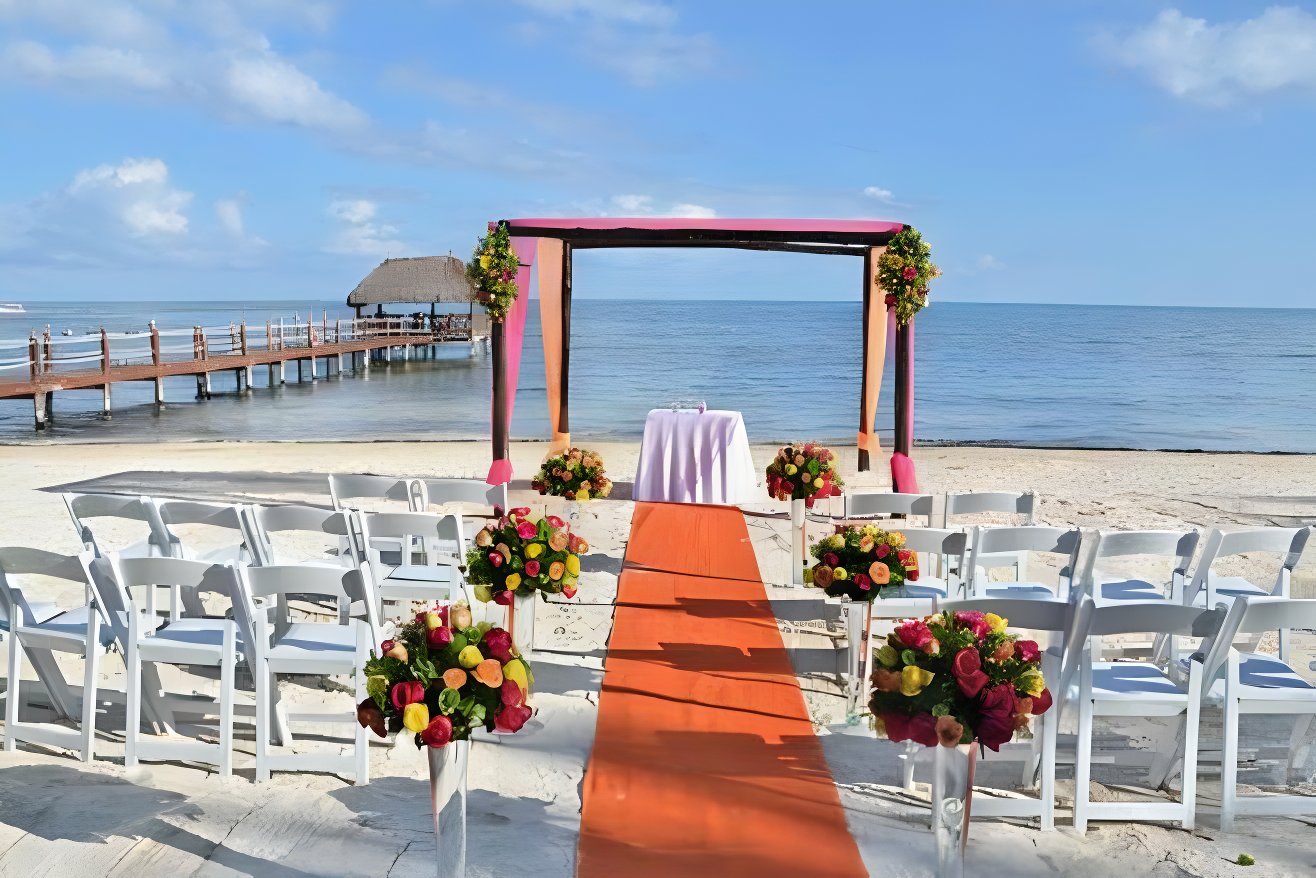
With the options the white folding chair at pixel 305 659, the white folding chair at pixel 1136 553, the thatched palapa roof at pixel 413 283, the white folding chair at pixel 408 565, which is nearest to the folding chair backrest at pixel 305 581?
the white folding chair at pixel 305 659

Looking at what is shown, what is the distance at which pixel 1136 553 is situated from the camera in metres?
4.85

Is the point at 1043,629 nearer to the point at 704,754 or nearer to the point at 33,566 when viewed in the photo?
the point at 704,754

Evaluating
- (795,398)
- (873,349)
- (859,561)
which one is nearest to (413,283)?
(795,398)

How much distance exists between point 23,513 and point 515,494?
13.9ft

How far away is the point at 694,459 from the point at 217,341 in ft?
71.0

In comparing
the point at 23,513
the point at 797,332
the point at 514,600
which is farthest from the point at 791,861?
the point at 797,332

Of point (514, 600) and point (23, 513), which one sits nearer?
point (514, 600)

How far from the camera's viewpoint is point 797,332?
6662cm

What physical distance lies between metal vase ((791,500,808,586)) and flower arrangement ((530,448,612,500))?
1.22 meters

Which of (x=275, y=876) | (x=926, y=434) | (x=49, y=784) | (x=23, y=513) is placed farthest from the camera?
(x=926, y=434)

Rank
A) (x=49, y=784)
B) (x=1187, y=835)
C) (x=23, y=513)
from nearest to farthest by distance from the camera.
A: (x=1187, y=835), (x=49, y=784), (x=23, y=513)

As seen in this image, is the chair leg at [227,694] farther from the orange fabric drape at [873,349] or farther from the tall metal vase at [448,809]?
the orange fabric drape at [873,349]

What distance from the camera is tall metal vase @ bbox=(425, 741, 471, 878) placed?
2.83 meters

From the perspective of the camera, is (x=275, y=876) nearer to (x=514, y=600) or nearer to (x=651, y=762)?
(x=651, y=762)
